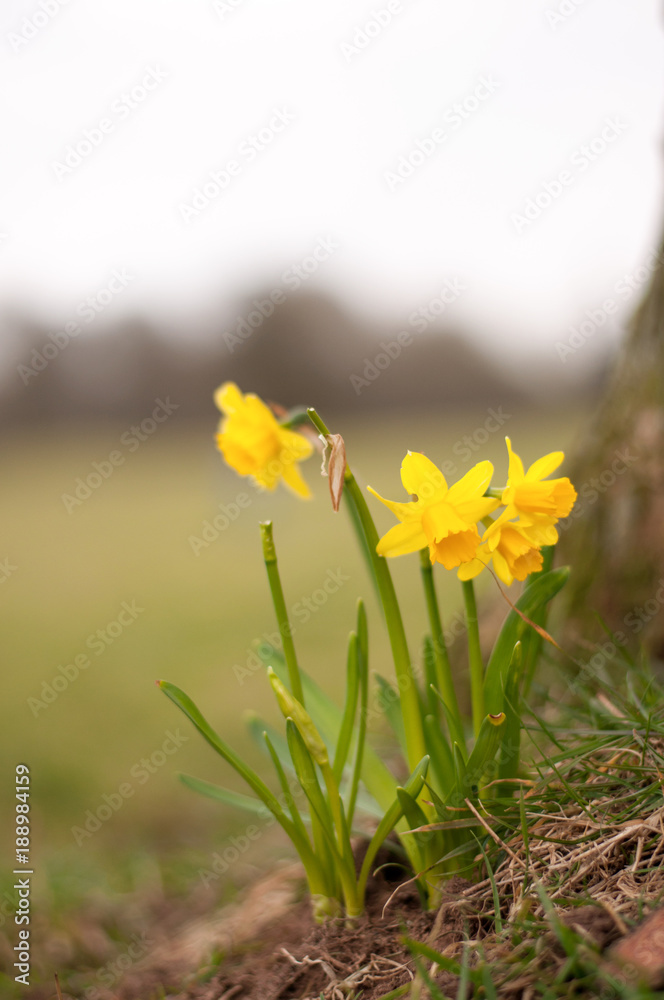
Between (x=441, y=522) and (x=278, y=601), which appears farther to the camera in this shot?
(x=278, y=601)

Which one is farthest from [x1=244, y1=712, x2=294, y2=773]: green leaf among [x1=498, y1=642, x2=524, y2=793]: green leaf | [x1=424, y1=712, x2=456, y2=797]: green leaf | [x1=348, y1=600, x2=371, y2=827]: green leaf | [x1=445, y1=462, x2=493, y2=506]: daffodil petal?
[x1=445, y1=462, x2=493, y2=506]: daffodil petal

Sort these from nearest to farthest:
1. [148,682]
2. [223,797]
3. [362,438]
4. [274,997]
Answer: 1. [274,997]
2. [223,797]
3. [148,682]
4. [362,438]

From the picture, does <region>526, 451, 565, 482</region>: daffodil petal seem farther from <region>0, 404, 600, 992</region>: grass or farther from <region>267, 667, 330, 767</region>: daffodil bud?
<region>0, 404, 600, 992</region>: grass

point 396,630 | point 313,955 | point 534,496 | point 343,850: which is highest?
point 534,496

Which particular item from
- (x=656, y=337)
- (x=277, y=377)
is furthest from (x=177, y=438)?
(x=656, y=337)

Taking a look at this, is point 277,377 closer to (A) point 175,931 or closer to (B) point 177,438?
(B) point 177,438

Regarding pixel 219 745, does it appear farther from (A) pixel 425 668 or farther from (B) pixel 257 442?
(B) pixel 257 442

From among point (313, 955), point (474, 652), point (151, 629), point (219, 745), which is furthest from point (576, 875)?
point (151, 629)

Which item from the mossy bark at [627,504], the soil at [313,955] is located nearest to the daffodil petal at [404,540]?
the soil at [313,955]
